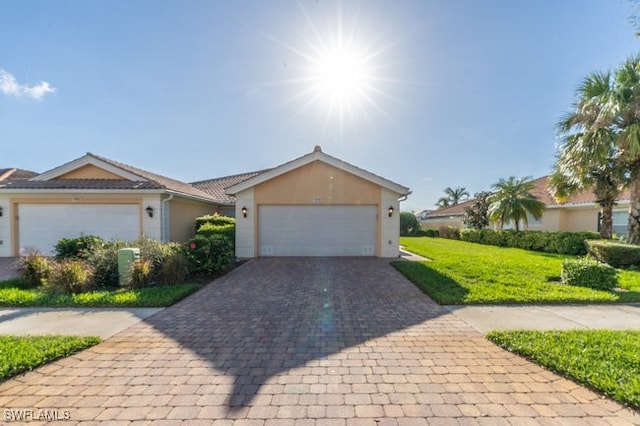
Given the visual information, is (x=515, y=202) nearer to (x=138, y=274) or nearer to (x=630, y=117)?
(x=630, y=117)

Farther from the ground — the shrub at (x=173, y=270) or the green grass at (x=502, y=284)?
the shrub at (x=173, y=270)

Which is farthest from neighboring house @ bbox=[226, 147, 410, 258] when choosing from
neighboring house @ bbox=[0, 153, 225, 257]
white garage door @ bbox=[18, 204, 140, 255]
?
white garage door @ bbox=[18, 204, 140, 255]

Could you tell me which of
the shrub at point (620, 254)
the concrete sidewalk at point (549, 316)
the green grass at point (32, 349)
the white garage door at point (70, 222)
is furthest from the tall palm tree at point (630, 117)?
the white garage door at point (70, 222)

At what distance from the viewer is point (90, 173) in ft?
41.6

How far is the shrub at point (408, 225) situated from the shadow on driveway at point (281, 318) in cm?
2362

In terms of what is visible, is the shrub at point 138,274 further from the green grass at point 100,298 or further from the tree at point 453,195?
the tree at point 453,195

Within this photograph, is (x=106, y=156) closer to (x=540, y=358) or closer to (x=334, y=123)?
(x=334, y=123)

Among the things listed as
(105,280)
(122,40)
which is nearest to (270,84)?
(122,40)

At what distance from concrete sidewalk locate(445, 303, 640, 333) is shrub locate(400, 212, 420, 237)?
25247mm

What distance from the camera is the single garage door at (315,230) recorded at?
11.8 m

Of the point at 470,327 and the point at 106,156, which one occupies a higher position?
the point at 106,156

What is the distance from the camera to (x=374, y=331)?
168 inches

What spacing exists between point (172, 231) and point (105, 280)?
5.33 m

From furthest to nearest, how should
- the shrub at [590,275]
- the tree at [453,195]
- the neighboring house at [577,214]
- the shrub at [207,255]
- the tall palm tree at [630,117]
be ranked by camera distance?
the tree at [453,195], the neighboring house at [577,214], the tall palm tree at [630,117], the shrub at [207,255], the shrub at [590,275]
